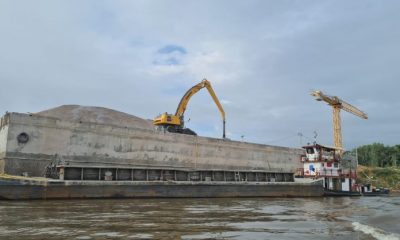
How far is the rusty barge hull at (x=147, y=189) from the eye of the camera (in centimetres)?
1895

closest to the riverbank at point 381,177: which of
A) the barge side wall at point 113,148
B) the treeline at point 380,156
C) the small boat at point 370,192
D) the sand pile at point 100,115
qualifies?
the treeline at point 380,156

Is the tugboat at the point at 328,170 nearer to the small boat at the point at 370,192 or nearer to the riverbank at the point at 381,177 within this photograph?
the small boat at the point at 370,192

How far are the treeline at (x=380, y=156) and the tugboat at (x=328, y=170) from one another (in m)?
A: 61.3

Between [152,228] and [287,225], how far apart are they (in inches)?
170

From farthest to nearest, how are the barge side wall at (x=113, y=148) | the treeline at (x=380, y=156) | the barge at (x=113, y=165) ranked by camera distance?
the treeline at (x=380, y=156)
the barge side wall at (x=113, y=148)
the barge at (x=113, y=165)

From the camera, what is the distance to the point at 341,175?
34.6 metres

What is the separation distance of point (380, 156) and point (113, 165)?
270 ft

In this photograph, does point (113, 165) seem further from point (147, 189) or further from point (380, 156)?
point (380, 156)

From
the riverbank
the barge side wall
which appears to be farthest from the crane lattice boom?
the barge side wall

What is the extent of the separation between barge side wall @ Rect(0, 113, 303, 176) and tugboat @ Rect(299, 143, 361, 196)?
9.79 m

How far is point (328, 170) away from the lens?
34.2 m

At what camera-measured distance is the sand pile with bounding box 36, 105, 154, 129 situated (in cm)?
5872

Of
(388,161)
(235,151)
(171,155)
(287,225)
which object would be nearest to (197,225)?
(287,225)

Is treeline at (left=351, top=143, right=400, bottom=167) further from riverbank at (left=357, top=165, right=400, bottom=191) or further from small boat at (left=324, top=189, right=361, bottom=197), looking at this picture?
small boat at (left=324, top=189, right=361, bottom=197)
